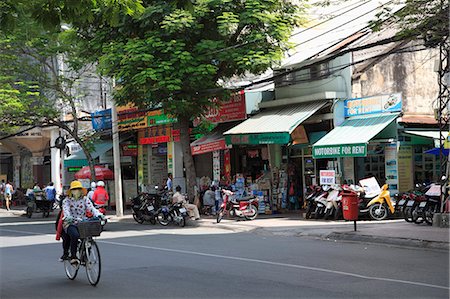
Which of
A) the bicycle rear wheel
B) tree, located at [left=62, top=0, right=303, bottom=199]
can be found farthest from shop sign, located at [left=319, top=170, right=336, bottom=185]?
the bicycle rear wheel

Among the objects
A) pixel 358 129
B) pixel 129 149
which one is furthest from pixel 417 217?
pixel 129 149

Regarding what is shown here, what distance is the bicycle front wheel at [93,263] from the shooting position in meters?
9.48

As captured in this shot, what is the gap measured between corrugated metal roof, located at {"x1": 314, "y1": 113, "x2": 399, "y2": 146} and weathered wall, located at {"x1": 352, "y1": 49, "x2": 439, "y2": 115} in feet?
4.34

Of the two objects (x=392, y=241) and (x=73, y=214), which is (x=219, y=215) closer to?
(x=392, y=241)

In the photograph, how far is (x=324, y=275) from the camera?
394 inches

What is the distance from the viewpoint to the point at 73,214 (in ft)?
33.5

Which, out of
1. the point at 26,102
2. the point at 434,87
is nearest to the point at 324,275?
the point at 434,87

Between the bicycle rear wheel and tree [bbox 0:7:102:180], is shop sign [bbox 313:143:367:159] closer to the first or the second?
tree [bbox 0:7:102:180]

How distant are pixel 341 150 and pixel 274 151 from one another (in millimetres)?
5214

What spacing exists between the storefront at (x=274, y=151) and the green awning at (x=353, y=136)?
3.84 ft

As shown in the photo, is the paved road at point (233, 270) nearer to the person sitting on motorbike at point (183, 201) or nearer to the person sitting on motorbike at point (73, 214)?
the person sitting on motorbike at point (73, 214)

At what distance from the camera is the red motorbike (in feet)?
71.4

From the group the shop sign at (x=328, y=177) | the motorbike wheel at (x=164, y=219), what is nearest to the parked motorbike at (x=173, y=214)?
the motorbike wheel at (x=164, y=219)

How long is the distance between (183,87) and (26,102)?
9.76m
